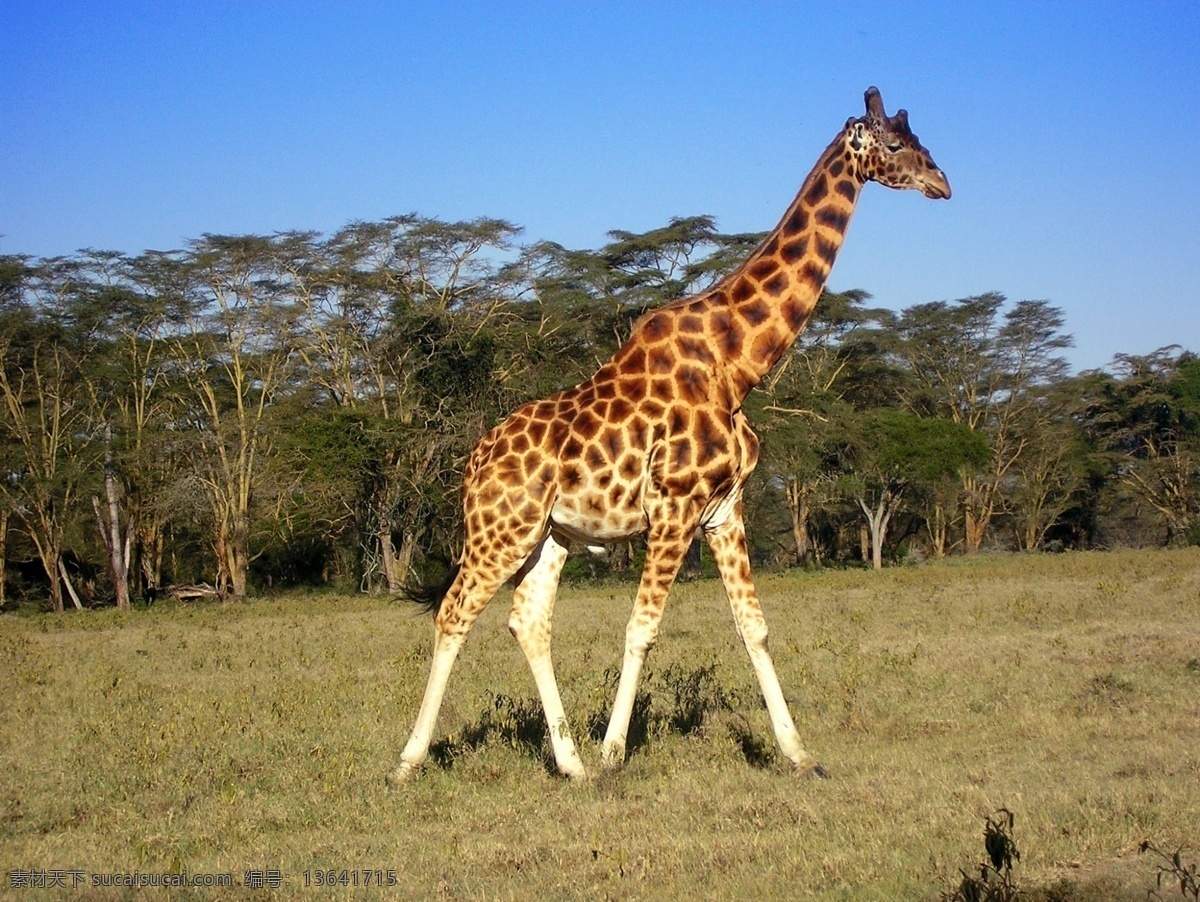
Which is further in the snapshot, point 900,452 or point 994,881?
point 900,452

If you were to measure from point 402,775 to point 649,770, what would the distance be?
1244 mm

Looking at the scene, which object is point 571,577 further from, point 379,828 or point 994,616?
point 379,828

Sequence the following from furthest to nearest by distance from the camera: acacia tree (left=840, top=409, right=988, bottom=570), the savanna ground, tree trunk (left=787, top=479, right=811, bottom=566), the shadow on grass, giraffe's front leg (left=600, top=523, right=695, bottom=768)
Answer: tree trunk (left=787, top=479, right=811, bottom=566), acacia tree (left=840, top=409, right=988, bottom=570), the shadow on grass, giraffe's front leg (left=600, top=523, right=695, bottom=768), the savanna ground

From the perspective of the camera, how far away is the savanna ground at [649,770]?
193 inches

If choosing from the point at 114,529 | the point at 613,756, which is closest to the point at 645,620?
the point at 613,756

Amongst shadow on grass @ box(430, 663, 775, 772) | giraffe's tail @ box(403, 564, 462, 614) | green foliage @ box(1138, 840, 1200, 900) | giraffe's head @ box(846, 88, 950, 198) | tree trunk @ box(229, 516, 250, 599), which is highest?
giraffe's head @ box(846, 88, 950, 198)

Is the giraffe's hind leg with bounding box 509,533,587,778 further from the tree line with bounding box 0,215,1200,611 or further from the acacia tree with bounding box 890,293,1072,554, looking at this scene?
the acacia tree with bounding box 890,293,1072,554

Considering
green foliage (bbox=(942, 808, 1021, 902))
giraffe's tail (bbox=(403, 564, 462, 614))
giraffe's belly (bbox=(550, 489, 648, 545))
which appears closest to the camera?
green foliage (bbox=(942, 808, 1021, 902))

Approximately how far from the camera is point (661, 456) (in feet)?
21.6

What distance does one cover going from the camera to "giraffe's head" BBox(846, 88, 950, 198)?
22.6ft

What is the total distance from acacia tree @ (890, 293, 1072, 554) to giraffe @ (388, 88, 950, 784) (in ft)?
109

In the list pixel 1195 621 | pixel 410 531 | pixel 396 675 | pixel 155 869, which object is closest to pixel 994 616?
pixel 1195 621

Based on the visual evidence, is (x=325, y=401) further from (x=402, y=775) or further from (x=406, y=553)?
(x=402, y=775)

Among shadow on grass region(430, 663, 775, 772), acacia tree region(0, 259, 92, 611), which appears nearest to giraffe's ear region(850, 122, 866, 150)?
shadow on grass region(430, 663, 775, 772)
